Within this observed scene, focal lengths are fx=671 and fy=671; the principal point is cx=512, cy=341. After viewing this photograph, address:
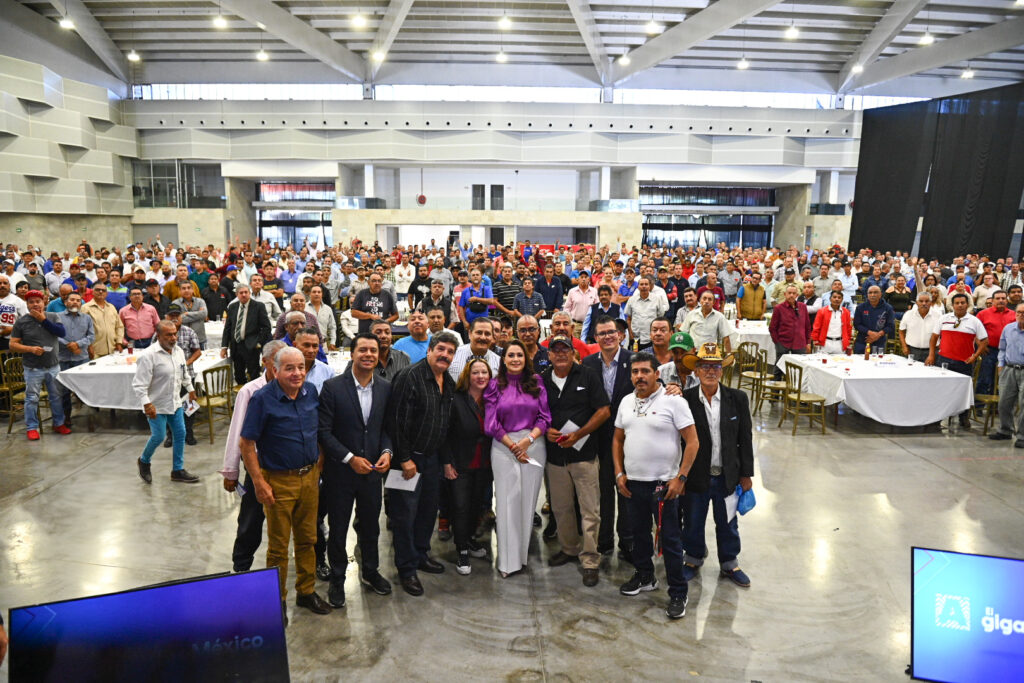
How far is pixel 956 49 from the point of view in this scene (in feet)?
72.2

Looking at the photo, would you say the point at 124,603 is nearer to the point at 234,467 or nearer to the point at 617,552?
the point at 234,467

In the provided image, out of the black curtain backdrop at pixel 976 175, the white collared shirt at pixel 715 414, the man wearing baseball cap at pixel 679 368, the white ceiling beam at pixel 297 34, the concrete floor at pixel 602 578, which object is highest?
the white ceiling beam at pixel 297 34

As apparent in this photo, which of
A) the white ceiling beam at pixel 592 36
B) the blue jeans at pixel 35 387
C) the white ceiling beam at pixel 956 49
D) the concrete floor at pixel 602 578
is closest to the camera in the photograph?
the concrete floor at pixel 602 578

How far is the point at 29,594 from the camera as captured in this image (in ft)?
12.9

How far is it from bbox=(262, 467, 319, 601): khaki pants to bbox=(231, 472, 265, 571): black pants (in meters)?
0.08

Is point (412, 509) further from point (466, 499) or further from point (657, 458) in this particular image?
point (657, 458)

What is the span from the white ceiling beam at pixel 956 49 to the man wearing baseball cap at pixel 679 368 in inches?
941

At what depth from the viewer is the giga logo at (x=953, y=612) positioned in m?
2.10

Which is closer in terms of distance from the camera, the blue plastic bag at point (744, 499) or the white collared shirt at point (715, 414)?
the white collared shirt at point (715, 414)

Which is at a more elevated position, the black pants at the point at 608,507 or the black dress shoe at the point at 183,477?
the black pants at the point at 608,507

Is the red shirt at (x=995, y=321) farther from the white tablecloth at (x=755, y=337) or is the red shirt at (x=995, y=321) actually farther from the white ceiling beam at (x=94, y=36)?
the white ceiling beam at (x=94, y=36)

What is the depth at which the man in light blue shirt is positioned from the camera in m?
6.64

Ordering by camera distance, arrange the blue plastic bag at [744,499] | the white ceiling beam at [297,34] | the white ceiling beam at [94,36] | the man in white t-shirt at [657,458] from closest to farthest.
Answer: the man in white t-shirt at [657,458] < the blue plastic bag at [744,499] < the white ceiling beam at [297,34] < the white ceiling beam at [94,36]

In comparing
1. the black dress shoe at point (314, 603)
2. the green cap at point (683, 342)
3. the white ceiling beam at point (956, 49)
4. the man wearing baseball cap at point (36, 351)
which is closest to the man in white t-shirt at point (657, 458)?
the green cap at point (683, 342)
